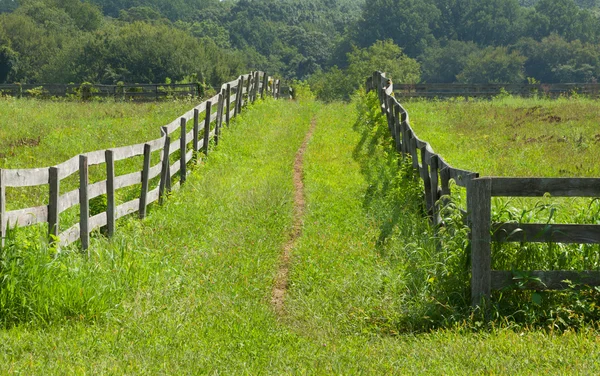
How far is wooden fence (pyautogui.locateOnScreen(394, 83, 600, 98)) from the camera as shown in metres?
36.4

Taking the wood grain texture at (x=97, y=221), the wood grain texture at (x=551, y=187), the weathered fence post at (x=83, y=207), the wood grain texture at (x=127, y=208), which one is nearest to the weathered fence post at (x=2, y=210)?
the weathered fence post at (x=83, y=207)

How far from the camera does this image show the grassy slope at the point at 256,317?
20.8 feet

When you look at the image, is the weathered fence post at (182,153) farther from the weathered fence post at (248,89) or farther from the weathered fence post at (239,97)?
the weathered fence post at (248,89)

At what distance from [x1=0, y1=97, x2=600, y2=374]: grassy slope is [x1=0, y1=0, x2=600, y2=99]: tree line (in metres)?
36.0

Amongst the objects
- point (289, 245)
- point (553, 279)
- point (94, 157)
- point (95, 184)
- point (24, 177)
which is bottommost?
point (289, 245)

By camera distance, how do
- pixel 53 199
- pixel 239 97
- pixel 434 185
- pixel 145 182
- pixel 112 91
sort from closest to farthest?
pixel 53 199
pixel 434 185
pixel 145 182
pixel 239 97
pixel 112 91

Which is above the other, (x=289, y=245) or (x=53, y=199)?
(x=53, y=199)

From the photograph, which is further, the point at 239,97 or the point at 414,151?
the point at 239,97

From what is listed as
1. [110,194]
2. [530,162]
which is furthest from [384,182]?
[110,194]

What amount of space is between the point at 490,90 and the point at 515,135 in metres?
19.0

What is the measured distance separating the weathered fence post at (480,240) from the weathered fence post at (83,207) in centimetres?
451

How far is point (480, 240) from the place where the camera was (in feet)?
24.3

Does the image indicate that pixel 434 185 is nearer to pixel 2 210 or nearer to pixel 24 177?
pixel 24 177

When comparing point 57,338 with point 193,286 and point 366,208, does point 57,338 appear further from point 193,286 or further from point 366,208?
point 366,208
